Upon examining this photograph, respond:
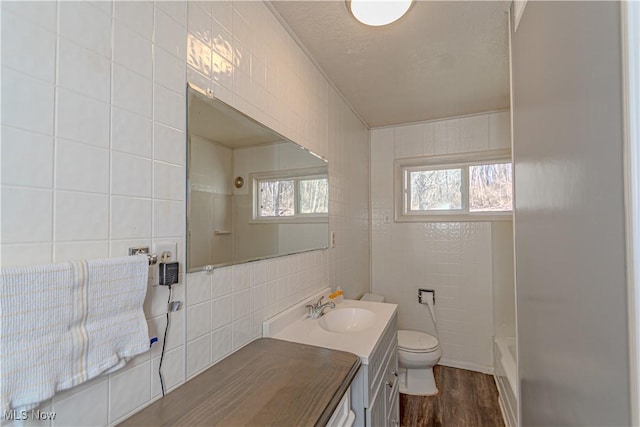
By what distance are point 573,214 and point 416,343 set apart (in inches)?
74.9

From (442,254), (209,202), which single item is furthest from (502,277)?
(209,202)

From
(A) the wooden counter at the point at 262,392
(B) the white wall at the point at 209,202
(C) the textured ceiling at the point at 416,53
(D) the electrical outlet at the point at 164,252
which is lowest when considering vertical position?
(A) the wooden counter at the point at 262,392

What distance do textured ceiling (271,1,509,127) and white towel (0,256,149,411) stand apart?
1.42 m

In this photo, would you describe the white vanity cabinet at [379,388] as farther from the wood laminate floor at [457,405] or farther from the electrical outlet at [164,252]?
the electrical outlet at [164,252]

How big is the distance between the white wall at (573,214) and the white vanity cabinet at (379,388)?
618 millimetres

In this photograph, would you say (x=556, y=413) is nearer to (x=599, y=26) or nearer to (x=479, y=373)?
(x=599, y=26)

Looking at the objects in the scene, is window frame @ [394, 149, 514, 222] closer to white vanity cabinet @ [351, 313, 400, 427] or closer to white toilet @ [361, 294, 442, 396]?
white toilet @ [361, 294, 442, 396]

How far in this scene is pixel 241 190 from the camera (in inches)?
50.0

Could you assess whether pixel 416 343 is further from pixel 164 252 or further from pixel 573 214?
pixel 164 252

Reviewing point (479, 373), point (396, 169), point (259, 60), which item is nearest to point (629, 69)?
point (259, 60)

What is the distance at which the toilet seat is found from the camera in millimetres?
2246

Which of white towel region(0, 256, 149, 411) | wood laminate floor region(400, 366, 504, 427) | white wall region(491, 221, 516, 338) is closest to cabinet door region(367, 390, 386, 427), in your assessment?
wood laminate floor region(400, 366, 504, 427)

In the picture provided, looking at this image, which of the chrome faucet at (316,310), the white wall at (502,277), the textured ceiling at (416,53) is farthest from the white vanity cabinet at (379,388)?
the textured ceiling at (416,53)

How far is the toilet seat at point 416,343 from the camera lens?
7.37ft
